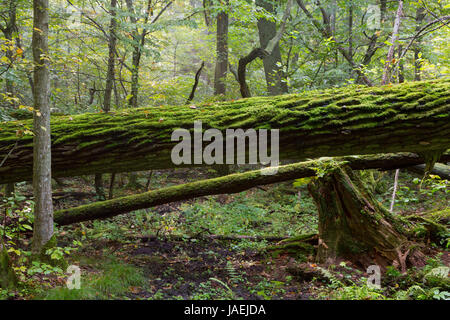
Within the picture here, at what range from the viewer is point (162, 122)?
13.5 feet

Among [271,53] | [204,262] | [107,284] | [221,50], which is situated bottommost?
[204,262]

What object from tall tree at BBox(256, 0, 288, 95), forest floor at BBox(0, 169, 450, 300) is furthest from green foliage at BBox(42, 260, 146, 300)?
tall tree at BBox(256, 0, 288, 95)

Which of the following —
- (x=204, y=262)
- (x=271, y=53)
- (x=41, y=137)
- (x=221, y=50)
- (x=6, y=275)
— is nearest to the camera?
(x=6, y=275)

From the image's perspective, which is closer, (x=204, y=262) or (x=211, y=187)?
(x=204, y=262)

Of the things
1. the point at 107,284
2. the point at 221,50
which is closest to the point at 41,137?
the point at 107,284

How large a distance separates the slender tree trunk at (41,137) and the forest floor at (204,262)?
0.46 metres

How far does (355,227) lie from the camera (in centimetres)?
423

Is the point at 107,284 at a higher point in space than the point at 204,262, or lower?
higher

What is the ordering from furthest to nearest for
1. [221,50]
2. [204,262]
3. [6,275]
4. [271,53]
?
1. [221,50]
2. [271,53]
3. [204,262]
4. [6,275]

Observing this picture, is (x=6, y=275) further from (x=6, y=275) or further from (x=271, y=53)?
(x=271, y=53)

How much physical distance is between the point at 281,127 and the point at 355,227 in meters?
1.86

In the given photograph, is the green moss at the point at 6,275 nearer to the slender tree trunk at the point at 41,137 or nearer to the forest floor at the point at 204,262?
the forest floor at the point at 204,262

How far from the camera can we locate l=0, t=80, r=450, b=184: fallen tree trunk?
364cm
